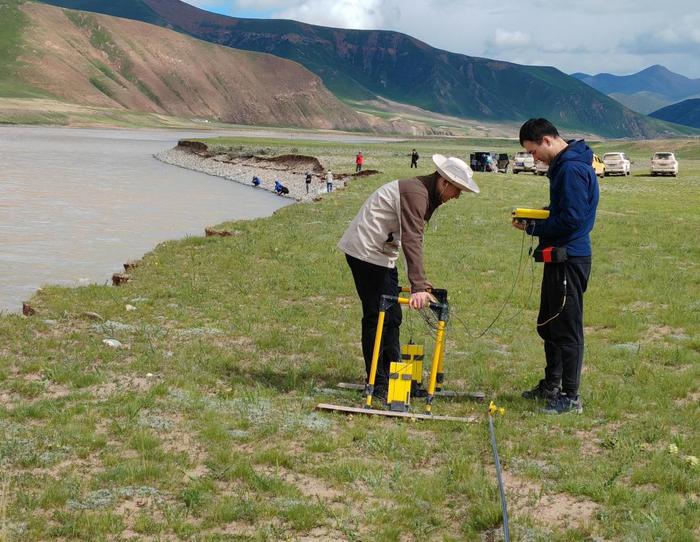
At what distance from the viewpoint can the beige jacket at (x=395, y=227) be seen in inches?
320

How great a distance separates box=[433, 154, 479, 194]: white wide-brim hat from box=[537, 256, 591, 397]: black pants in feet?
4.50

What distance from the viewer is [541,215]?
27.6 feet

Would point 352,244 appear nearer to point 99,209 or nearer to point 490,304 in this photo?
point 490,304

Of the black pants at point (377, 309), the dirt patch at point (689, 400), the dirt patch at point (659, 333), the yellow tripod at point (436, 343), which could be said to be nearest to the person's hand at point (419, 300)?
the yellow tripod at point (436, 343)

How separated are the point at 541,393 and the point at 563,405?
1.49 feet

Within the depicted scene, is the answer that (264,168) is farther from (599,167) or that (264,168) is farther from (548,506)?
(548,506)

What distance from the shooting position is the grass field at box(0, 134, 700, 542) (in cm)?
603

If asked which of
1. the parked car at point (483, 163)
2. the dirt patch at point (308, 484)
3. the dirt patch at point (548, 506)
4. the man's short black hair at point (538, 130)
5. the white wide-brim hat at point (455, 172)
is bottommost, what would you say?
the dirt patch at point (308, 484)

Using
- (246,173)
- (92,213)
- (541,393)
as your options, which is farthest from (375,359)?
(246,173)

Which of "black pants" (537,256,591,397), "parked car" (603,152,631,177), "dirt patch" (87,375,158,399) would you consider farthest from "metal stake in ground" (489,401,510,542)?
"parked car" (603,152,631,177)

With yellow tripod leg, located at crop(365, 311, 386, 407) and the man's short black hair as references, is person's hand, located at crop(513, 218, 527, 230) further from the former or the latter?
yellow tripod leg, located at crop(365, 311, 386, 407)

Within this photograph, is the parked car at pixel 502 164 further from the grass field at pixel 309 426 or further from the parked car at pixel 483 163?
the grass field at pixel 309 426

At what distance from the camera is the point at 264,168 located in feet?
241

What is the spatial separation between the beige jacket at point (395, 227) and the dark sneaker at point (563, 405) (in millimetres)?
1840
